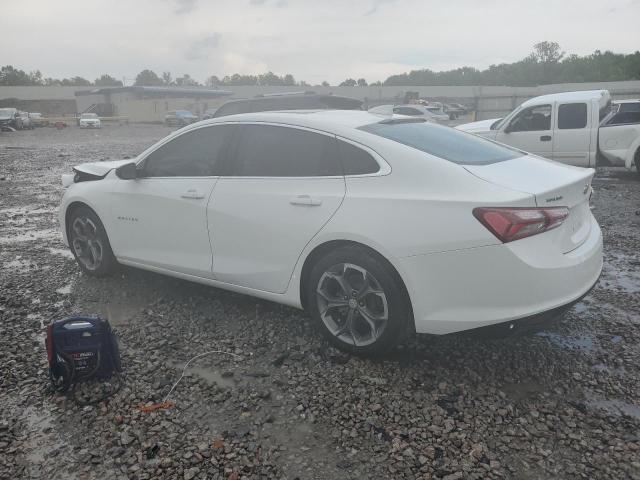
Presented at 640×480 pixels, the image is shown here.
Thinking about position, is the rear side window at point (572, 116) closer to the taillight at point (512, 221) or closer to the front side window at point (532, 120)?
the front side window at point (532, 120)

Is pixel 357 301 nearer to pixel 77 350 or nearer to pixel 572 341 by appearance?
pixel 572 341

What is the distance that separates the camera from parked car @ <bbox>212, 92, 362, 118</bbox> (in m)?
11.0

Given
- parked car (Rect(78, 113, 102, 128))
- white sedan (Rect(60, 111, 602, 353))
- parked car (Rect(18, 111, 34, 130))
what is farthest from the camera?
parked car (Rect(78, 113, 102, 128))

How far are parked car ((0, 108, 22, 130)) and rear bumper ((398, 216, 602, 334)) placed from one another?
42805mm

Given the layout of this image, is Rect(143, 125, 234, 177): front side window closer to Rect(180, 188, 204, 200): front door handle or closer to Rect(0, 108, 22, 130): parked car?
Rect(180, 188, 204, 200): front door handle

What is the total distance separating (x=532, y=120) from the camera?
39.3 feet

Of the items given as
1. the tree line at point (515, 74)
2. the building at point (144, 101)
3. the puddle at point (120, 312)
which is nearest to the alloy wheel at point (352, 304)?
the puddle at point (120, 312)

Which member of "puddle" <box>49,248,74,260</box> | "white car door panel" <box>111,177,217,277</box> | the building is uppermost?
the building

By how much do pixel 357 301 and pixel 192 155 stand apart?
6.45 feet

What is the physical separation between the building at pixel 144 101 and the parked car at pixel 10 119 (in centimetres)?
1332

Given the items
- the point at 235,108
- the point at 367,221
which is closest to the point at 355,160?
the point at 367,221

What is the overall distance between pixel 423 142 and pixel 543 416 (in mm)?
1868

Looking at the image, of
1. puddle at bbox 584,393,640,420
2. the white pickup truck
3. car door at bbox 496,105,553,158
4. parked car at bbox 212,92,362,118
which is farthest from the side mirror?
the white pickup truck

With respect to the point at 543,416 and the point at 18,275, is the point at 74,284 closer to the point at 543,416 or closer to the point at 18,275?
the point at 18,275
